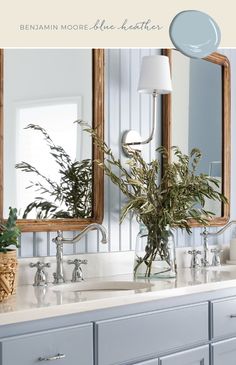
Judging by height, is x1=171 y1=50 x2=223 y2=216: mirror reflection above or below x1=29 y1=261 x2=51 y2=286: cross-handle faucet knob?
above

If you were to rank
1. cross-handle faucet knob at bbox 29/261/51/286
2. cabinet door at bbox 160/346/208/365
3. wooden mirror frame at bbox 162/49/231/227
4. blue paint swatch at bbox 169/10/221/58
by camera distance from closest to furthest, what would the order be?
blue paint swatch at bbox 169/10/221/58 < cabinet door at bbox 160/346/208/365 < cross-handle faucet knob at bbox 29/261/51/286 < wooden mirror frame at bbox 162/49/231/227

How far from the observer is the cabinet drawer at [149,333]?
212 cm

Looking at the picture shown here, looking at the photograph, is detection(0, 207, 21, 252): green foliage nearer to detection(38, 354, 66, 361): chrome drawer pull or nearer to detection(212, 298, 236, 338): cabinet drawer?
detection(38, 354, 66, 361): chrome drawer pull

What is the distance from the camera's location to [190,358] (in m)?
2.45

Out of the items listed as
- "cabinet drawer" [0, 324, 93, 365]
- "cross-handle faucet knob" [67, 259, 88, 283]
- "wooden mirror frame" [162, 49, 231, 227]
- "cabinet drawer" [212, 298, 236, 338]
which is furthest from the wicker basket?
"wooden mirror frame" [162, 49, 231, 227]

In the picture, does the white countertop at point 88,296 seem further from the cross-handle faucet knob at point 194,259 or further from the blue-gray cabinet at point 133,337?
the cross-handle faucet knob at point 194,259

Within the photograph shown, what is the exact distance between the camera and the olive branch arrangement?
273 cm

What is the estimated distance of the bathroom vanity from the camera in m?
1.88

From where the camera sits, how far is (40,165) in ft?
8.44

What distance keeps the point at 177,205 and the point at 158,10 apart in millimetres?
1293

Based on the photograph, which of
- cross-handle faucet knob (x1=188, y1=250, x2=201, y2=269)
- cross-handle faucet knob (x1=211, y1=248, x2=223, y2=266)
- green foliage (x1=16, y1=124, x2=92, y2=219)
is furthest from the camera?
cross-handle faucet knob (x1=211, y1=248, x2=223, y2=266)

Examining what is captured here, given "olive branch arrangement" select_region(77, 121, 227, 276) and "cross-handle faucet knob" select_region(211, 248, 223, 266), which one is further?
"cross-handle faucet knob" select_region(211, 248, 223, 266)

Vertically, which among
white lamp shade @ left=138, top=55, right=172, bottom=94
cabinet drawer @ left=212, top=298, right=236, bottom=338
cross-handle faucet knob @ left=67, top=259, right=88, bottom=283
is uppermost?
white lamp shade @ left=138, top=55, right=172, bottom=94

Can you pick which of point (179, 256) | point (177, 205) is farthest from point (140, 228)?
point (179, 256)
